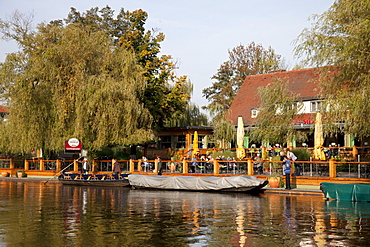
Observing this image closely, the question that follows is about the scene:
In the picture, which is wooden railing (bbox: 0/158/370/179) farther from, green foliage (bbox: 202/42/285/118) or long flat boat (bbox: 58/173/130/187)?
green foliage (bbox: 202/42/285/118)

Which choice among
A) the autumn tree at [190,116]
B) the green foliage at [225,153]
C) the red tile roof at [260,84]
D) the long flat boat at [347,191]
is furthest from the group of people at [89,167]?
the autumn tree at [190,116]

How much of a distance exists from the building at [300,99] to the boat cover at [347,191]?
1542 centimetres

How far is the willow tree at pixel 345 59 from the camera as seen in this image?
80.7 feet

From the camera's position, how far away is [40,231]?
14484 millimetres

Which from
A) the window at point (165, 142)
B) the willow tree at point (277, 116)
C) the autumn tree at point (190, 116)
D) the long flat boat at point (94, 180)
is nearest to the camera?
the long flat boat at point (94, 180)

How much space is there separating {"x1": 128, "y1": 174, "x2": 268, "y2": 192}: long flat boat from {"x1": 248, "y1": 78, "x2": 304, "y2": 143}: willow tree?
12.4 meters

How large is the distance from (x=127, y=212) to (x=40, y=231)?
5.38 metres

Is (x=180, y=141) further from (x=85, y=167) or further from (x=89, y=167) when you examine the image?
(x=85, y=167)

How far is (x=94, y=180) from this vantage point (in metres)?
35.7

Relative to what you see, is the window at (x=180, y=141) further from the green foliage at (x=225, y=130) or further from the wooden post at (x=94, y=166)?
the wooden post at (x=94, y=166)

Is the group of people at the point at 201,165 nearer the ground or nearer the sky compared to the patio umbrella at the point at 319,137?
nearer the ground

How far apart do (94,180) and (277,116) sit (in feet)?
54.3

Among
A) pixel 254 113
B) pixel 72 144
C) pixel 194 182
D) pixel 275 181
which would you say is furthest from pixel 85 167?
pixel 254 113

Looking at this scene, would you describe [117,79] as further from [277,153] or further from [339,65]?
[339,65]
